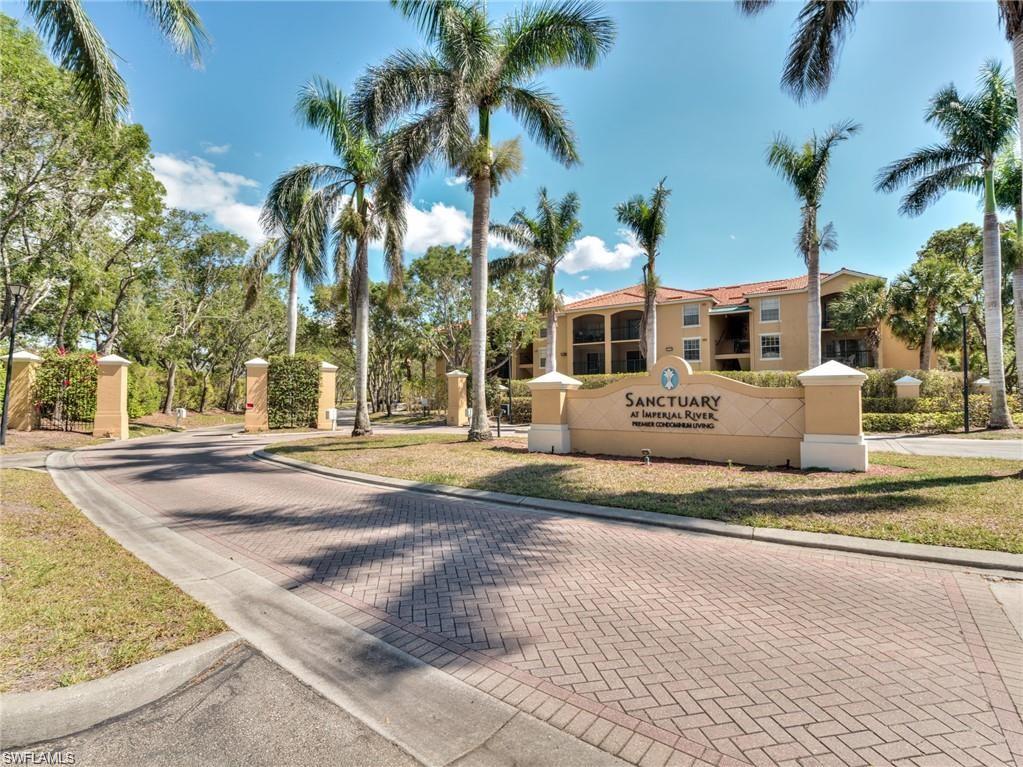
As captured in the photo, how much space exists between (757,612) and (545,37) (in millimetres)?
15456

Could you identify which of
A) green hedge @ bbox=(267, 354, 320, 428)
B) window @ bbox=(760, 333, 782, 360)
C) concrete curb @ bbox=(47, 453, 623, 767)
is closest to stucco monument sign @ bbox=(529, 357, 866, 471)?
concrete curb @ bbox=(47, 453, 623, 767)

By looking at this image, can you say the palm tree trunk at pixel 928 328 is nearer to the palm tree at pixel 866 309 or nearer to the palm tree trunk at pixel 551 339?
the palm tree at pixel 866 309

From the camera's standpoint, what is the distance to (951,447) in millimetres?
14156

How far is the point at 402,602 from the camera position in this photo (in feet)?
14.7

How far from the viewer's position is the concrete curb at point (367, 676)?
269 centimetres

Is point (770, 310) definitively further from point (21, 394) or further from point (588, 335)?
point (21, 394)

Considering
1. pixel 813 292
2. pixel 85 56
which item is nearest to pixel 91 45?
pixel 85 56

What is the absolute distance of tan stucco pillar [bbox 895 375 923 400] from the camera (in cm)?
2138

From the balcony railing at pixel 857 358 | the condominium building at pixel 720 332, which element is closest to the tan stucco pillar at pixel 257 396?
the condominium building at pixel 720 332

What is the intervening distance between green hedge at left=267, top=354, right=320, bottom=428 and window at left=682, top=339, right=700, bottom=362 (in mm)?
25908

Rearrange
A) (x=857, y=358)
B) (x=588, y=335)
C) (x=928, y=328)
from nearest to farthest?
(x=928, y=328) < (x=857, y=358) < (x=588, y=335)

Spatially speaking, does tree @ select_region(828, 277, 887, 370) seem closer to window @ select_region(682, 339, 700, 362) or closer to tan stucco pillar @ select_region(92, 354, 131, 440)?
window @ select_region(682, 339, 700, 362)

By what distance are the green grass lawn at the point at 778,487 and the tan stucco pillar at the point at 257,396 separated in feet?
36.3

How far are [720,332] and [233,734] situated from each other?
39.6m
